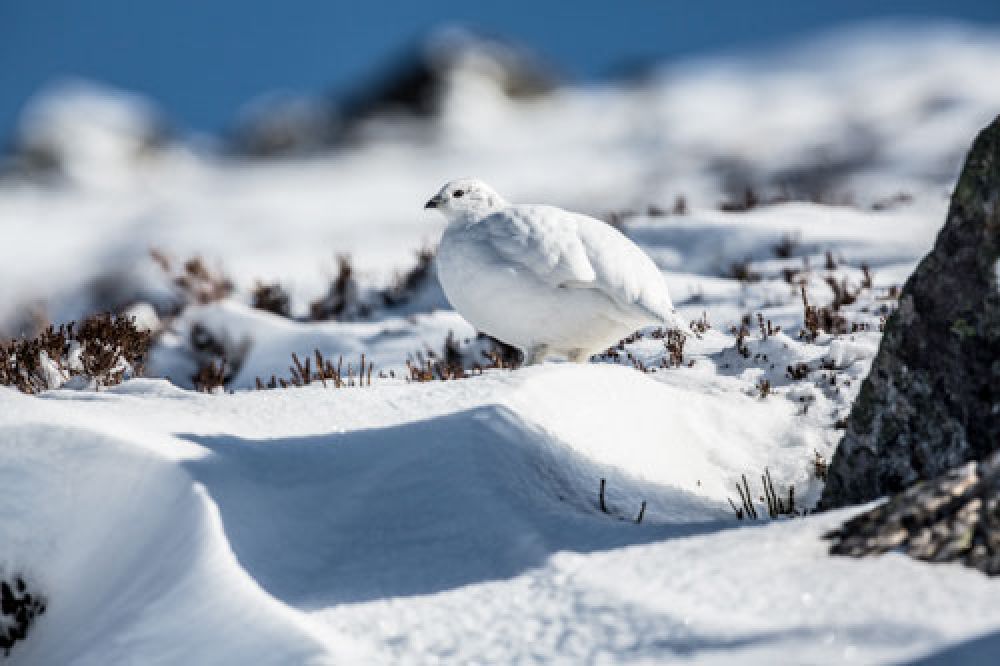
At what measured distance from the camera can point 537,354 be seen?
4199mm

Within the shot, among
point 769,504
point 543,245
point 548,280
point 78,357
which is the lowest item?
point 769,504

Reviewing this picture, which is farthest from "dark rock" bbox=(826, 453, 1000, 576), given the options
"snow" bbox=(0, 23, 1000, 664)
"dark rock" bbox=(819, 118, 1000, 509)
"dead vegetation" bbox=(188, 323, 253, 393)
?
"dead vegetation" bbox=(188, 323, 253, 393)

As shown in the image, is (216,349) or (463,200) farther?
(216,349)

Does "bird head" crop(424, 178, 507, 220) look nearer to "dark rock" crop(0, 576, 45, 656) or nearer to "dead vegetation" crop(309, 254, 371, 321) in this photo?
"dark rock" crop(0, 576, 45, 656)

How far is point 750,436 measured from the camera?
4145mm

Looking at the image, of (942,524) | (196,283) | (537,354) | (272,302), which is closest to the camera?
(942,524)

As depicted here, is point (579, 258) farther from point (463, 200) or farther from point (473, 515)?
point (473, 515)

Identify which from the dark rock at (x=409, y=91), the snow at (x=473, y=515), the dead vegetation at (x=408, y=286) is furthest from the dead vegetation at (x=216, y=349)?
the dark rock at (x=409, y=91)

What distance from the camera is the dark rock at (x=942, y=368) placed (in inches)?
107

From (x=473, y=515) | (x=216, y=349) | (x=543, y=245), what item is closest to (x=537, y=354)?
(x=543, y=245)

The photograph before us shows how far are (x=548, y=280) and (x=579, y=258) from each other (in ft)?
0.45

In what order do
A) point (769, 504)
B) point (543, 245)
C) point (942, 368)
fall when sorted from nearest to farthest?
point (942, 368)
point (769, 504)
point (543, 245)

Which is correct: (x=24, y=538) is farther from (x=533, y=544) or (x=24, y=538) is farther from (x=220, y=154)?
(x=220, y=154)

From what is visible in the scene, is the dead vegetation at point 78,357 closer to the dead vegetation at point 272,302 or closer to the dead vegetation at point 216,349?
the dead vegetation at point 216,349
